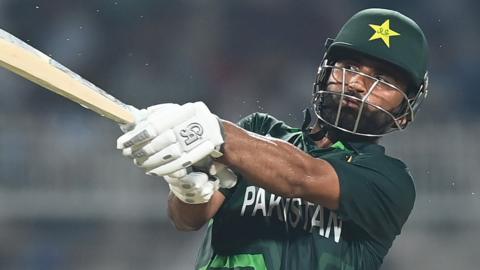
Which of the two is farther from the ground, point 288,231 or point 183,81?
point 183,81

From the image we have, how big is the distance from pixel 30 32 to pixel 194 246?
182 cm

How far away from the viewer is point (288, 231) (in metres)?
2.31

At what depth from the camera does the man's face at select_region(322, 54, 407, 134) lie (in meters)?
2.44

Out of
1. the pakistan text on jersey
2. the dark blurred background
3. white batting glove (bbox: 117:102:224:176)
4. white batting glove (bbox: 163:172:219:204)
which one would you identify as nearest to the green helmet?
the pakistan text on jersey

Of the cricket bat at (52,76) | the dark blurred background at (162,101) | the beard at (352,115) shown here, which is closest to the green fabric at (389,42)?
the beard at (352,115)

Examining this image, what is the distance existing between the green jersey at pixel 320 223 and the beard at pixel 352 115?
7 cm

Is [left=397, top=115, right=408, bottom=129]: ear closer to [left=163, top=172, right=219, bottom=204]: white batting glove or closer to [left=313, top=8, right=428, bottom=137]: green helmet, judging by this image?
[left=313, top=8, right=428, bottom=137]: green helmet

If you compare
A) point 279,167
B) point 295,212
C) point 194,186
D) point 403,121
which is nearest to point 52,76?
point 194,186

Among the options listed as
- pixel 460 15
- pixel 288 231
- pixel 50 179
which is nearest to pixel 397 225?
pixel 288 231

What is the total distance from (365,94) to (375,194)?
1.01ft

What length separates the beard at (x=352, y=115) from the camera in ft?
8.01

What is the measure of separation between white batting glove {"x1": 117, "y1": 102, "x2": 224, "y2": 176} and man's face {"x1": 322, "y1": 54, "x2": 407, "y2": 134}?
0.63 meters

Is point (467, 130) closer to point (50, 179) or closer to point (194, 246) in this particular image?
point (194, 246)

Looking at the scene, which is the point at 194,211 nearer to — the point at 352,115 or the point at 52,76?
the point at 352,115
